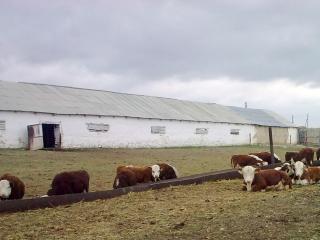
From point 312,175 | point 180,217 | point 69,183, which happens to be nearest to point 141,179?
point 69,183

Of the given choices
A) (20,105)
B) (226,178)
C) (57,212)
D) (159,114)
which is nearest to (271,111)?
(159,114)

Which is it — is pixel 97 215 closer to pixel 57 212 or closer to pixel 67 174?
pixel 57 212

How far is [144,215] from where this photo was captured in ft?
32.8

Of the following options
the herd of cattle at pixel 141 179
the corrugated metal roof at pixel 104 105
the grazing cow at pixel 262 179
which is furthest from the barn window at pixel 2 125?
the grazing cow at pixel 262 179

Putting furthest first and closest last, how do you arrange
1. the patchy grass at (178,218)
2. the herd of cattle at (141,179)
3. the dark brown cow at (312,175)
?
1. the dark brown cow at (312,175)
2. the herd of cattle at (141,179)
3. the patchy grass at (178,218)

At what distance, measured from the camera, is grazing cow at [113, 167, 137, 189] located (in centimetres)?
1518

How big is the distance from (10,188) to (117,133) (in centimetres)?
2729

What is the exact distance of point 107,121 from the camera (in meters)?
39.8

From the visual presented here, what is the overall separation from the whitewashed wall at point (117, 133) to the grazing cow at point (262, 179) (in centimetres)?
2261

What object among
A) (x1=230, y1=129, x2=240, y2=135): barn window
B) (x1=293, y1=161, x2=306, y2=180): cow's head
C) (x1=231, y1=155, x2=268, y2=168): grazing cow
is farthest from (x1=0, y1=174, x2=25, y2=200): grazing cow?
(x1=230, y1=129, x2=240, y2=135): barn window

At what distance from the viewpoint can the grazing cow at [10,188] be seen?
1283 centimetres

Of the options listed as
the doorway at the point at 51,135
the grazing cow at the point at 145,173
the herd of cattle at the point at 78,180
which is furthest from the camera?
the doorway at the point at 51,135

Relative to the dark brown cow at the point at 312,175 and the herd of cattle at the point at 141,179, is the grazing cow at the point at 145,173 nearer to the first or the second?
the herd of cattle at the point at 141,179

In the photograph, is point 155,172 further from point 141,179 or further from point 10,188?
point 10,188
